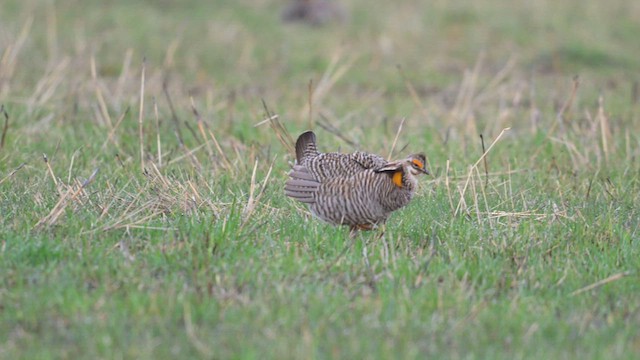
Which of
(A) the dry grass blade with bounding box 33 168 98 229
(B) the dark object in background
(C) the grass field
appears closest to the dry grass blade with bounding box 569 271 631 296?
(C) the grass field

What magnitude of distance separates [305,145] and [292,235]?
936mm

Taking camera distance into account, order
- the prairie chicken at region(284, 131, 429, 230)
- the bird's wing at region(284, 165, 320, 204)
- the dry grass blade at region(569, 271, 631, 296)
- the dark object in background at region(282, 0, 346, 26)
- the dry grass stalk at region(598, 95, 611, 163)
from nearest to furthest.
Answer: the dry grass blade at region(569, 271, 631, 296)
the prairie chicken at region(284, 131, 429, 230)
the bird's wing at region(284, 165, 320, 204)
the dry grass stalk at region(598, 95, 611, 163)
the dark object in background at region(282, 0, 346, 26)

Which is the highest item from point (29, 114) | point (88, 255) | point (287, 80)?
point (88, 255)

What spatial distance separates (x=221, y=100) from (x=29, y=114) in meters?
2.07

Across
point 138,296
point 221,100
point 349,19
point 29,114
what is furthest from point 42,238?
point 349,19

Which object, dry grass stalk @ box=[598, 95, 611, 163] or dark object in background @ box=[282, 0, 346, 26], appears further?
dark object in background @ box=[282, 0, 346, 26]

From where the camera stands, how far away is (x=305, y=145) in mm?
5820

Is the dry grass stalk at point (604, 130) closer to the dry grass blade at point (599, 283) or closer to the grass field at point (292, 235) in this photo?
the grass field at point (292, 235)

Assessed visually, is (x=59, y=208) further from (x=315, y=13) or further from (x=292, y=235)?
(x=315, y=13)

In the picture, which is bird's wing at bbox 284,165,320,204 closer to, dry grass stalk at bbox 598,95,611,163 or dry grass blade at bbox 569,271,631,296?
dry grass blade at bbox 569,271,631,296

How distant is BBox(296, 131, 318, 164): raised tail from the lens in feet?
19.0

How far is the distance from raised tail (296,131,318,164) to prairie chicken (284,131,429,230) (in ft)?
1.45

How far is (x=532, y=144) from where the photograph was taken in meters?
7.50

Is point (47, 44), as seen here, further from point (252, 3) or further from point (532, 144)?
point (532, 144)
